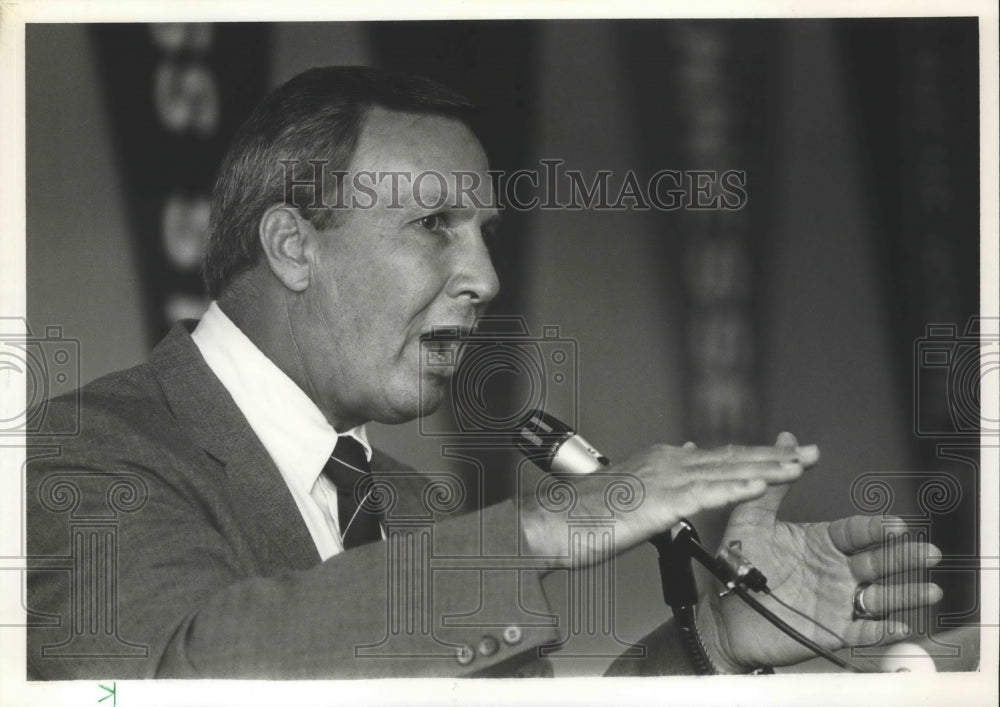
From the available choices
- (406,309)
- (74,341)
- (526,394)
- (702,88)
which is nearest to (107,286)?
(74,341)

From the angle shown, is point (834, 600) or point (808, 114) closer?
point (834, 600)

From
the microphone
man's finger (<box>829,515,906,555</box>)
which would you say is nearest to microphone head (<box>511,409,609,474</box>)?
the microphone

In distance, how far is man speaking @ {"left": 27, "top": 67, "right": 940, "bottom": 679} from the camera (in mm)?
2273

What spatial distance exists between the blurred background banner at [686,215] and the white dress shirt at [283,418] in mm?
172

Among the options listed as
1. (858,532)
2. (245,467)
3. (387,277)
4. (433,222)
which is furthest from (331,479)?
(858,532)

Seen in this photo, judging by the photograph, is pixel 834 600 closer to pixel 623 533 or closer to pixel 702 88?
pixel 623 533

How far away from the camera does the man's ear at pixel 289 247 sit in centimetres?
240

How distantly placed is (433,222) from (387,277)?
13 cm

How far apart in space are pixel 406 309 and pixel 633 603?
69 cm

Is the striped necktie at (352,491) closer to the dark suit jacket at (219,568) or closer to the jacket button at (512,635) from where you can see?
the dark suit jacket at (219,568)

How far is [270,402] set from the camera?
2379mm

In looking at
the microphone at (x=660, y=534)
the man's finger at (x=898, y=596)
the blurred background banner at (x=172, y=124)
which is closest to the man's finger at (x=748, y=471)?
the microphone at (x=660, y=534)

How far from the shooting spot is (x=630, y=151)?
2.54 meters

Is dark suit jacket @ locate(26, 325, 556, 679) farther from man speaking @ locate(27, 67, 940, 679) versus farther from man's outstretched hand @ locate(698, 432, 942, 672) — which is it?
man's outstretched hand @ locate(698, 432, 942, 672)
